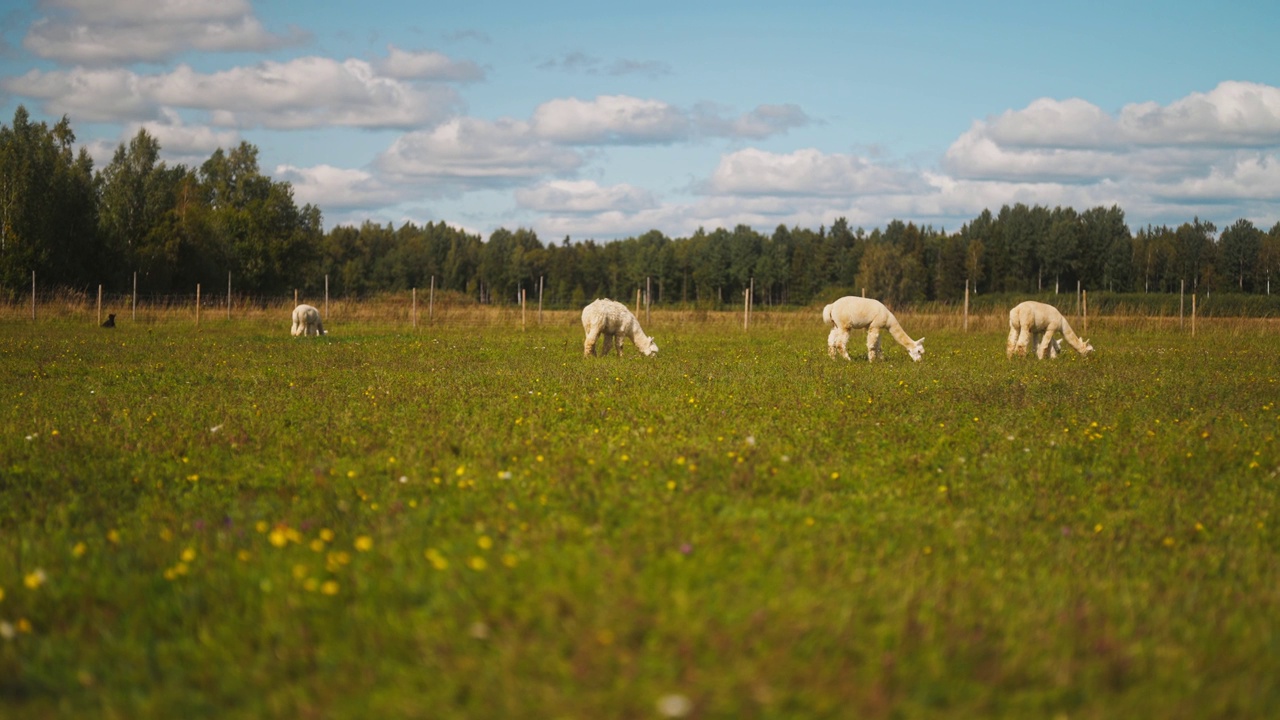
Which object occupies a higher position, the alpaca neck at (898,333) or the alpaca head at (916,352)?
the alpaca neck at (898,333)

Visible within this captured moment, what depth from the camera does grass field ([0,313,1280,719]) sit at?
4.35 m

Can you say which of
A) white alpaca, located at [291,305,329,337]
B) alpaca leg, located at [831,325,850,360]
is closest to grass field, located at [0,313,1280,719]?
alpaca leg, located at [831,325,850,360]

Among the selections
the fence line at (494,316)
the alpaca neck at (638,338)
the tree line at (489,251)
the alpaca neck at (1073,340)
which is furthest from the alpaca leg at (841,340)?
the tree line at (489,251)

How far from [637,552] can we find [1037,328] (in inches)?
868

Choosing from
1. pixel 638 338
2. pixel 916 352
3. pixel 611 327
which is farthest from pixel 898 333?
pixel 611 327

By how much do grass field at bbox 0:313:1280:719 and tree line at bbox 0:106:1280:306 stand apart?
40.1 meters

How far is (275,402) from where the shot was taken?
13953mm

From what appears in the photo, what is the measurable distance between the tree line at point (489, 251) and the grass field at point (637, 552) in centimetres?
4012

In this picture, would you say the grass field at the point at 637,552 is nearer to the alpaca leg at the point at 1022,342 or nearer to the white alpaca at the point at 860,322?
the white alpaca at the point at 860,322

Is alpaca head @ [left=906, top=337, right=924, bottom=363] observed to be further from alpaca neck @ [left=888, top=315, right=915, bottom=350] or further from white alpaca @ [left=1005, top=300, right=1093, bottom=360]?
white alpaca @ [left=1005, top=300, right=1093, bottom=360]

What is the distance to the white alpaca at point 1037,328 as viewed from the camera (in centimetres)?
2469

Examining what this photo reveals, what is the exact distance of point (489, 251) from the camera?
474 ft

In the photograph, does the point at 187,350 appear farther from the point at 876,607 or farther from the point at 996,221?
the point at 996,221

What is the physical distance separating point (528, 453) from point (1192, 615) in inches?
241
